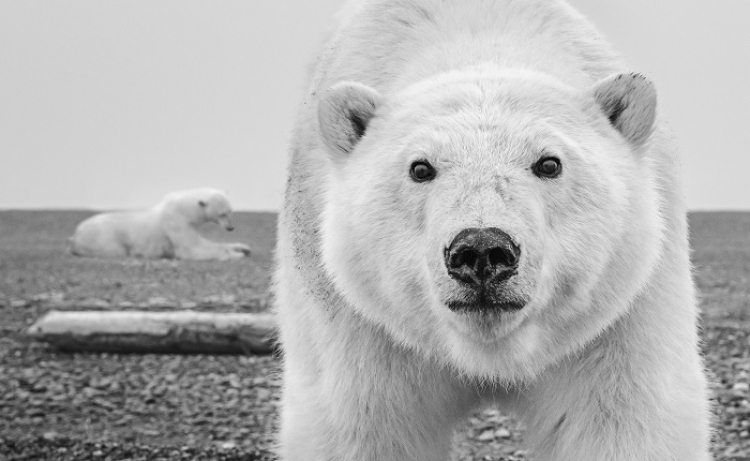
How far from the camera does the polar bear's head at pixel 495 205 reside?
275cm

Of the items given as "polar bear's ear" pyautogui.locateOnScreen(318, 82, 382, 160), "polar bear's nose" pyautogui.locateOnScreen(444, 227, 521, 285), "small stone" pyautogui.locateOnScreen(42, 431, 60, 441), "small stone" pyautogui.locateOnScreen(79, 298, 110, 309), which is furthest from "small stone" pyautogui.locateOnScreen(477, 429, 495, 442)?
"small stone" pyautogui.locateOnScreen(79, 298, 110, 309)

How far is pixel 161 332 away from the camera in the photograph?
7.25 meters

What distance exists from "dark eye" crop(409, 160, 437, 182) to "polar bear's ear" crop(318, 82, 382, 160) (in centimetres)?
31

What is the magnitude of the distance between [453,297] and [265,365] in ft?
16.1

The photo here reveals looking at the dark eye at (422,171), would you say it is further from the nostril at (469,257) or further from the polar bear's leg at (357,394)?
the polar bear's leg at (357,394)

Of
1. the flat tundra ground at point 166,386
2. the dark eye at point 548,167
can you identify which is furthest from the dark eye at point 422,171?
the flat tundra ground at point 166,386

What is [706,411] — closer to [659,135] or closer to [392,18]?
[659,135]

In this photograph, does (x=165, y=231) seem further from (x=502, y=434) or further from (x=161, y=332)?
(x=502, y=434)

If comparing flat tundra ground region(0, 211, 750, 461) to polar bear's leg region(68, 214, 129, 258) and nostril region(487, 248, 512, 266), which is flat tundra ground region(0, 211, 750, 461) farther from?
nostril region(487, 248, 512, 266)

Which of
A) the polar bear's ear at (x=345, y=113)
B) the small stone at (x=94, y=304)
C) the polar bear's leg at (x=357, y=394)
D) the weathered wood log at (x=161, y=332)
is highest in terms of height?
the polar bear's ear at (x=345, y=113)

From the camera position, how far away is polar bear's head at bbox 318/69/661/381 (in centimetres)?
275

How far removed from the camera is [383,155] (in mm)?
3029

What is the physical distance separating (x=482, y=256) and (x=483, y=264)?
3 cm

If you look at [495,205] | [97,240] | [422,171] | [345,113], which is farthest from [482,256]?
[97,240]
